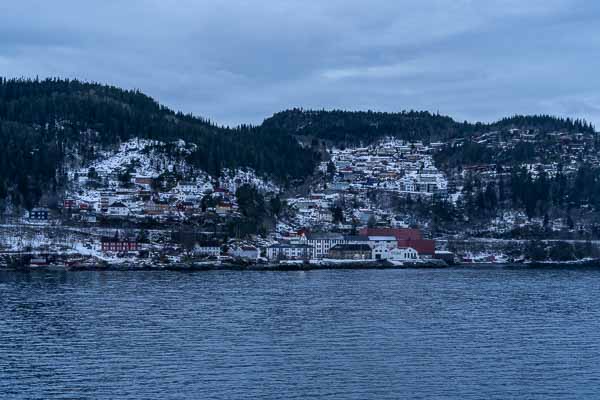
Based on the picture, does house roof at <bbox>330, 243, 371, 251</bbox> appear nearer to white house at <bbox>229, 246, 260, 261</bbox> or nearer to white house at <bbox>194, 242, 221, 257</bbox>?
white house at <bbox>229, 246, 260, 261</bbox>

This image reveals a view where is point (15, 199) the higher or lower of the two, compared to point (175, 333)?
higher

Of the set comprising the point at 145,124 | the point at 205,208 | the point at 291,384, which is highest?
the point at 145,124

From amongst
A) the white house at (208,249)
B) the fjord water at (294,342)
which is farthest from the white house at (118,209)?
the fjord water at (294,342)

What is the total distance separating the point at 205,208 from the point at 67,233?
1722 centimetres

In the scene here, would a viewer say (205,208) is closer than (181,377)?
No

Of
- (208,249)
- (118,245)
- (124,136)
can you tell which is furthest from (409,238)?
(124,136)

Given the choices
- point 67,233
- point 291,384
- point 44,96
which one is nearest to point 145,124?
point 44,96

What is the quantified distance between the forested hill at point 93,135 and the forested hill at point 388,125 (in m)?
18.2

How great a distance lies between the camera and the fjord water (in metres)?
18.0

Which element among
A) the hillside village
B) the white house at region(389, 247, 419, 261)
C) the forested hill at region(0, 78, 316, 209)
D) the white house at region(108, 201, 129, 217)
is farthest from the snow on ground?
the white house at region(389, 247, 419, 261)

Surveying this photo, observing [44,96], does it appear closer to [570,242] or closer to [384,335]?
[570,242]

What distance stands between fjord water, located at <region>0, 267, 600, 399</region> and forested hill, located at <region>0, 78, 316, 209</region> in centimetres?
4047

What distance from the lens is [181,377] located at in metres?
18.7

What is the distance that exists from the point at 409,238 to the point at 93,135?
40.3 m
